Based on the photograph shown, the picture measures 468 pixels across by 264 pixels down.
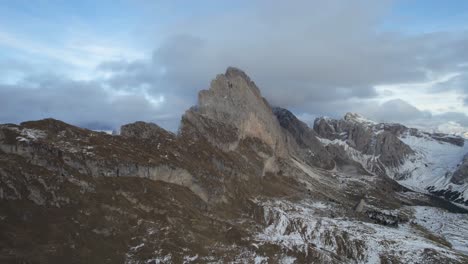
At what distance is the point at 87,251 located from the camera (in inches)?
7416

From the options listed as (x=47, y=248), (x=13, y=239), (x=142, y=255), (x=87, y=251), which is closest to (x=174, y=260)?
(x=142, y=255)

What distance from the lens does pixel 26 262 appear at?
553ft

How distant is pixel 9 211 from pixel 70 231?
82.7 feet

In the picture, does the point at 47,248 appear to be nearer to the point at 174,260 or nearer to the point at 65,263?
the point at 65,263

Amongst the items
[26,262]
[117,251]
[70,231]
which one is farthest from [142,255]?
[26,262]

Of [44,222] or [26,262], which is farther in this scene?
[44,222]

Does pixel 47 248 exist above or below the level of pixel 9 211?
below

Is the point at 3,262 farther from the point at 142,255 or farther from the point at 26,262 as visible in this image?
the point at 142,255

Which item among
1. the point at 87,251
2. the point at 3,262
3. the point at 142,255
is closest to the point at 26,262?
→ the point at 3,262

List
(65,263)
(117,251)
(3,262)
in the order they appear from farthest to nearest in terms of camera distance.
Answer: (117,251), (65,263), (3,262)

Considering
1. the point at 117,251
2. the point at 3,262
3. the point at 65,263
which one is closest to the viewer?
the point at 3,262

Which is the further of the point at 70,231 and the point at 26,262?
the point at 70,231

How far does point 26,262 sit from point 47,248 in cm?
1341

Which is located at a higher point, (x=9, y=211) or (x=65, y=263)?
(x=9, y=211)
